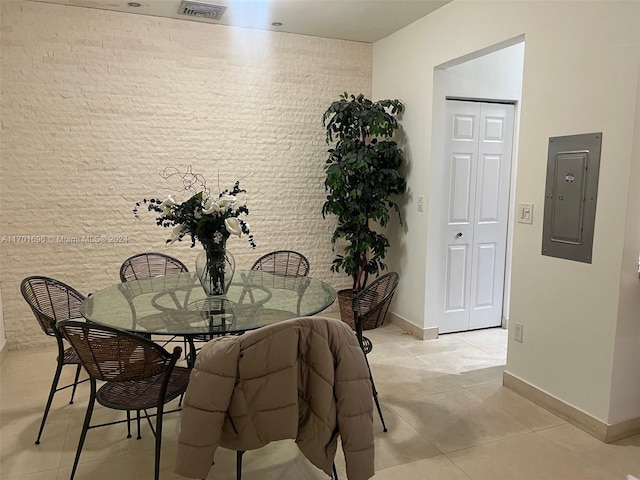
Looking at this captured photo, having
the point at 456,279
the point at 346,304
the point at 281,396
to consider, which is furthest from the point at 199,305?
the point at 456,279

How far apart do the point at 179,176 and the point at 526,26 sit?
298 centimetres

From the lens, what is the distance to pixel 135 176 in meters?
4.15

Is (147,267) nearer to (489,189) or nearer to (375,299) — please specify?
(375,299)

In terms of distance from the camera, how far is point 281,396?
5.74ft

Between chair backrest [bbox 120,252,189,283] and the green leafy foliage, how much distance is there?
155cm

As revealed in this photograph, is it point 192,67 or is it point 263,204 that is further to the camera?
point 263,204

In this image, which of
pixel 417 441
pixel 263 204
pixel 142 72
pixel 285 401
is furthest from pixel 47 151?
pixel 417 441

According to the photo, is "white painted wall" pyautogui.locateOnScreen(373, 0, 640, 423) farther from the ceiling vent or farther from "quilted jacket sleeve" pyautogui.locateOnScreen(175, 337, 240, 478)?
"quilted jacket sleeve" pyautogui.locateOnScreen(175, 337, 240, 478)

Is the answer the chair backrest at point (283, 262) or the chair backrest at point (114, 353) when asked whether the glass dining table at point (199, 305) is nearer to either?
the chair backrest at point (114, 353)

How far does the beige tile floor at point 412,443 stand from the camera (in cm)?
233

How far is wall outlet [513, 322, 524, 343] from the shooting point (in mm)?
3163

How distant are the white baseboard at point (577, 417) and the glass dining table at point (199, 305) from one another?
59.1 inches

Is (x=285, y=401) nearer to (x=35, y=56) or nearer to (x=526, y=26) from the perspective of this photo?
(x=526, y=26)

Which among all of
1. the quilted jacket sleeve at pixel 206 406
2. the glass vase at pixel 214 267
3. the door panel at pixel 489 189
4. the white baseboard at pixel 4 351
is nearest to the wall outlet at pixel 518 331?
the door panel at pixel 489 189
